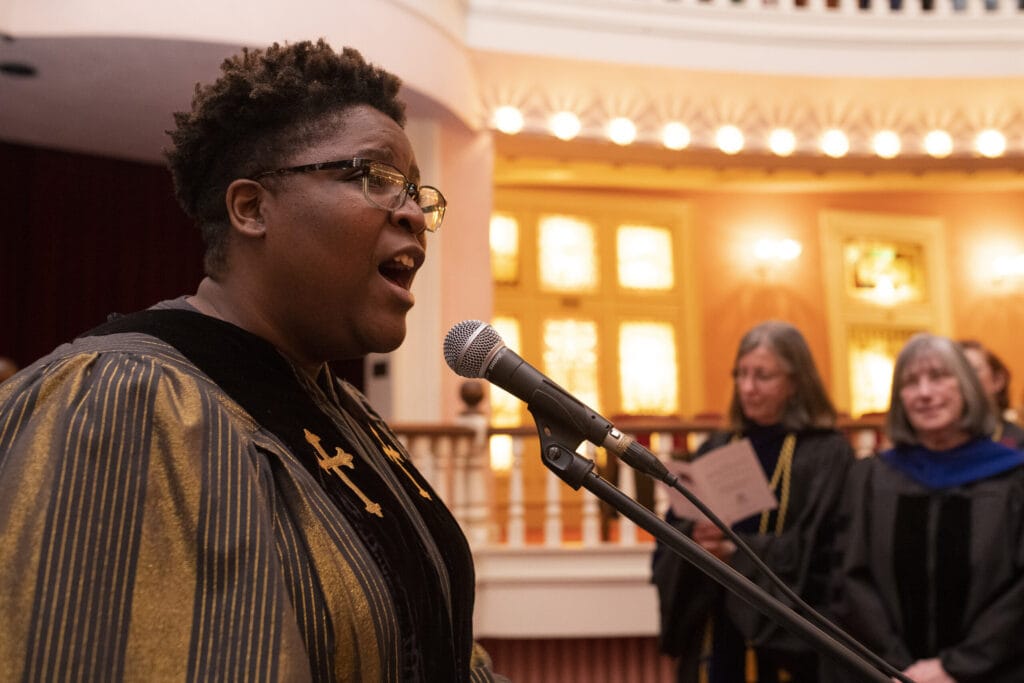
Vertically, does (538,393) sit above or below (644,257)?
below

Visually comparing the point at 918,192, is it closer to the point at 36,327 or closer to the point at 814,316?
the point at 814,316

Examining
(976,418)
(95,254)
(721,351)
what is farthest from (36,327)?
(976,418)

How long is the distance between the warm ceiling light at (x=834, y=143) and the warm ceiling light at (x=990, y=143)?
105 centimetres

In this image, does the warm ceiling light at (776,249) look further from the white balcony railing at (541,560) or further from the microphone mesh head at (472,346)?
the microphone mesh head at (472,346)

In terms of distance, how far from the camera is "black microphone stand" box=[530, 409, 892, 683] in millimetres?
1111

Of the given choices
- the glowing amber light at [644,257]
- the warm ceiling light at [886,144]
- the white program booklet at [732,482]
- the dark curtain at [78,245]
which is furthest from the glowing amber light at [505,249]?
the white program booklet at [732,482]

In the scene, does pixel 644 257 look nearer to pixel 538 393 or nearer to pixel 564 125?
pixel 564 125

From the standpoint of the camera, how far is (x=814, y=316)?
9.08 metres

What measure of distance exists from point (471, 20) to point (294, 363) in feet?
19.6

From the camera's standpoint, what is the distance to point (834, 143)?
25.3 ft

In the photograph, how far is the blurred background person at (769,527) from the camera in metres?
2.80

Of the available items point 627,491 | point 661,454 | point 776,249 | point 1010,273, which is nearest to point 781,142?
point 776,249

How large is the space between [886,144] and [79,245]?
5.86m

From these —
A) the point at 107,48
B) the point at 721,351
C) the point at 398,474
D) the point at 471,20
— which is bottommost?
the point at 398,474
